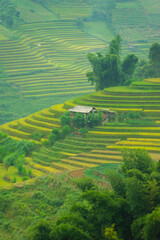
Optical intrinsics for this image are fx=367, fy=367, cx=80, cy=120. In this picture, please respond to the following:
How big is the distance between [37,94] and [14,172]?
23234mm

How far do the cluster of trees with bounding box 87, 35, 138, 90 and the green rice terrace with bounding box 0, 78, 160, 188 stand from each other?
2461 mm

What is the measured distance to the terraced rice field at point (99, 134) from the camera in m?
22.9

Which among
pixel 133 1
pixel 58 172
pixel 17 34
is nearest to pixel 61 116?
pixel 58 172

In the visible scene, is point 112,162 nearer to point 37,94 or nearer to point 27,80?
point 37,94

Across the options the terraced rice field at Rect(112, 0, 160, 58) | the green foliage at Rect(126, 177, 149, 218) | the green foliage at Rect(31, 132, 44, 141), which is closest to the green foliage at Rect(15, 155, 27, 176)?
the green foliage at Rect(31, 132, 44, 141)

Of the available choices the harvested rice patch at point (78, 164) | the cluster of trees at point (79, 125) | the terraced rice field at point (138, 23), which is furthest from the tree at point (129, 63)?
the terraced rice field at point (138, 23)

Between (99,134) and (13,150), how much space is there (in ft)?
20.6

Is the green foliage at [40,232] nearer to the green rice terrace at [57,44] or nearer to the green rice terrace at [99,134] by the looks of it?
the green rice terrace at [99,134]

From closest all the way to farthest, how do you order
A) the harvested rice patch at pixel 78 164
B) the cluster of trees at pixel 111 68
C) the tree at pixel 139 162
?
the tree at pixel 139 162 → the harvested rice patch at pixel 78 164 → the cluster of trees at pixel 111 68

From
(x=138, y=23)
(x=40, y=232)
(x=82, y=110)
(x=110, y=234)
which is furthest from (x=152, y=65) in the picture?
(x=138, y=23)

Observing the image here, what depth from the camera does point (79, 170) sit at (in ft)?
69.2

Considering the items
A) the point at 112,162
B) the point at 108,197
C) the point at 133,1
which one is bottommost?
the point at 112,162

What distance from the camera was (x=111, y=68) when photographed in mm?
32219

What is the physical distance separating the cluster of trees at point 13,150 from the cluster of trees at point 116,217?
11.5 m
